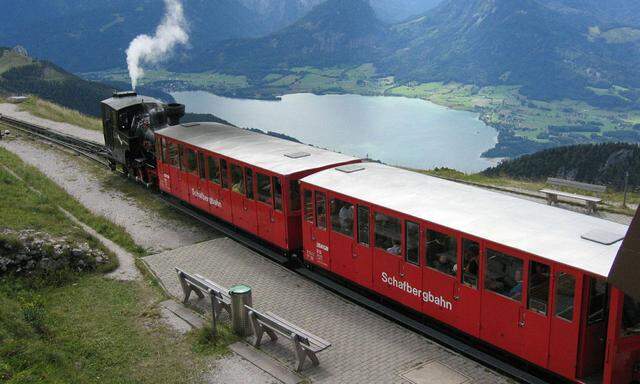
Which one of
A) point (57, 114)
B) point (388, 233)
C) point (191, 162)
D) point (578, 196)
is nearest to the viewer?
point (388, 233)

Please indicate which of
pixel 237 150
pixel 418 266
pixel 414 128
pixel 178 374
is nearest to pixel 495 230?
pixel 418 266

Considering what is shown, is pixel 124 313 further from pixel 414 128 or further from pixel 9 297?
pixel 414 128

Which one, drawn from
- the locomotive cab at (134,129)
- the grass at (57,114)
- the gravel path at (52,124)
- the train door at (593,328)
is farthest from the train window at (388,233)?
the grass at (57,114)

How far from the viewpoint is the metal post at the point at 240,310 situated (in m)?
12.2

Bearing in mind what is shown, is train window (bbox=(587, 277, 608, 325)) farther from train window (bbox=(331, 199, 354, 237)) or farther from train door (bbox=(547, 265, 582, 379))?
train window (bbox=(331, 199, 354, 237))

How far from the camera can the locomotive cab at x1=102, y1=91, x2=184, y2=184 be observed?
2475 centimetres

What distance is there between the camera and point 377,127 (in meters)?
159

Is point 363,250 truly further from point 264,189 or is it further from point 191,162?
point 191,162

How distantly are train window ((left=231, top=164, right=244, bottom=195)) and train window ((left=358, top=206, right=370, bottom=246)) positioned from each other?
5045 mm

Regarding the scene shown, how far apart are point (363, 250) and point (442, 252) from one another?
230 centimetres

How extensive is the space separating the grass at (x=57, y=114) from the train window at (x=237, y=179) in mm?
26638

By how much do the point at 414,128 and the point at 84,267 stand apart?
152490 millimetres

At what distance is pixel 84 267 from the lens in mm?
15789

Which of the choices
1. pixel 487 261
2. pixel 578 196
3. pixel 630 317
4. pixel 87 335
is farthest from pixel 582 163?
pixel 87 335
